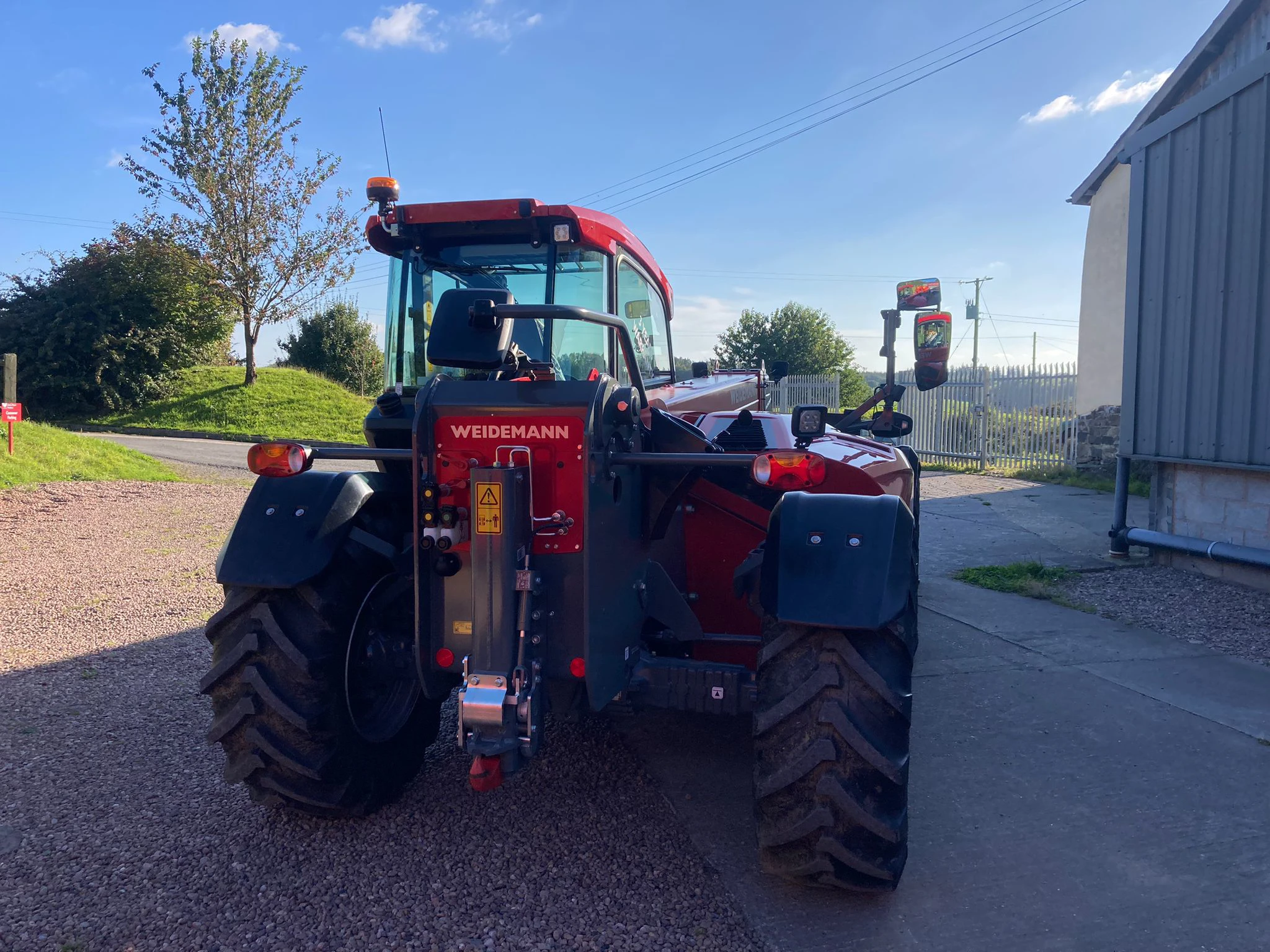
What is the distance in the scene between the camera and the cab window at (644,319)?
165 inches

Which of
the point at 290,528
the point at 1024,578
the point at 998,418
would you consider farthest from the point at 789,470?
the point at 998,418

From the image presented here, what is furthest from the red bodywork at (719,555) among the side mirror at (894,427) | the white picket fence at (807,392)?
the white picket fence at (807,392)

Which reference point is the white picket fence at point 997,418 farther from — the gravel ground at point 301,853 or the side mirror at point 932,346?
the gravel ground at point 301,853

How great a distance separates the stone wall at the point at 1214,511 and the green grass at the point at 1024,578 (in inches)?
37.1

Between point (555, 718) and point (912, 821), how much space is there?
5.44ft

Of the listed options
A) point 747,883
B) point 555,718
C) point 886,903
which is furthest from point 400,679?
point 886,903

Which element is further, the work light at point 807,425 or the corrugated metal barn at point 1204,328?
the corrugated metal barn at point 1204,328

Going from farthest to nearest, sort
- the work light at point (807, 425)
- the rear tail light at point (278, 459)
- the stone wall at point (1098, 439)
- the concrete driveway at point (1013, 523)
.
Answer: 1. the stone wall at point (1098, 439)
2. the concrete driveway at point (1013, 523)
3. the work light at point (807, 425)
4. the rear tail light at point (278, 459)

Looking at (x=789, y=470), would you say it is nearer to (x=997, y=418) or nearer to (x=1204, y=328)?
(x=1204, y=328)

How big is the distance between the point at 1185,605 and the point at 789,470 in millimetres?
5270

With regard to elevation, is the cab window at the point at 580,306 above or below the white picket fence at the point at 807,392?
below

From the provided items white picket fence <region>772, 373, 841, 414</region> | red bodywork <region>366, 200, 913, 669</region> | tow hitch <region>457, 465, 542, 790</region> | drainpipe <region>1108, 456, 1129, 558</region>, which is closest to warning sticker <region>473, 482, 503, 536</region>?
tow hitch <region>457, 465, 542, 790</region>

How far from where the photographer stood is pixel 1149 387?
7.49 meters

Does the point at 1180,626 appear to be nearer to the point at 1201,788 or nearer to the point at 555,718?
the point at 1201,788
